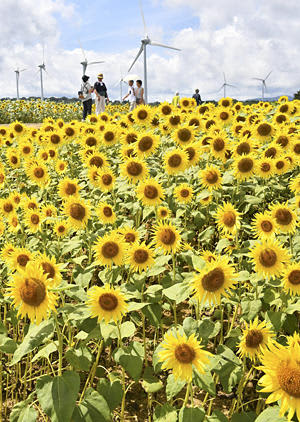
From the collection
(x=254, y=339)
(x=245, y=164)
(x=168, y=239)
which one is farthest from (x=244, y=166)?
(x=254, y=339)

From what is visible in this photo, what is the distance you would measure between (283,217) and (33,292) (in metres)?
2.51

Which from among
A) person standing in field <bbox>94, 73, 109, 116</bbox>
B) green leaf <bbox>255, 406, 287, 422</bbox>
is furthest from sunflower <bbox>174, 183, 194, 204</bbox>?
person standing in field <bbox>94, 73, 109, 116</bbox>

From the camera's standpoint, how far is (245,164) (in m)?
4.93

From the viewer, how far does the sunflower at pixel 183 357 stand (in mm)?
2049

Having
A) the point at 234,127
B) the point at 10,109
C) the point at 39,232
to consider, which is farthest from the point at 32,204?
the point at 10,109

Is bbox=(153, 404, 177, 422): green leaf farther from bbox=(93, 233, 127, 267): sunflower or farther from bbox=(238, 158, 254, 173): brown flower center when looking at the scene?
bbox=(238, 158, 254, 173): brown flower center

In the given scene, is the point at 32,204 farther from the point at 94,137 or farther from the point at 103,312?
the point at 103,312

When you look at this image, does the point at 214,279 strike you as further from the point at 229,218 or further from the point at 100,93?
the point at 100,93

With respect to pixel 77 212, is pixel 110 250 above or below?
below

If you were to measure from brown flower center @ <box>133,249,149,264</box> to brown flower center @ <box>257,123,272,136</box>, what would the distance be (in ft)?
13.8

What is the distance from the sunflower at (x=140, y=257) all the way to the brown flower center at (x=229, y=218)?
0.95 metres

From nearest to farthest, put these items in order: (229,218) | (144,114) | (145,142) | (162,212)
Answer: (229,218), (162,212), (145,142), (144,114)

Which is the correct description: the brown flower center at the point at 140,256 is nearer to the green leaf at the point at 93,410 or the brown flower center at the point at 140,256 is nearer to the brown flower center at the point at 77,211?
the brown flower center at the point at 77,211

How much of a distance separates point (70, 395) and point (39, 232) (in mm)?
2940
